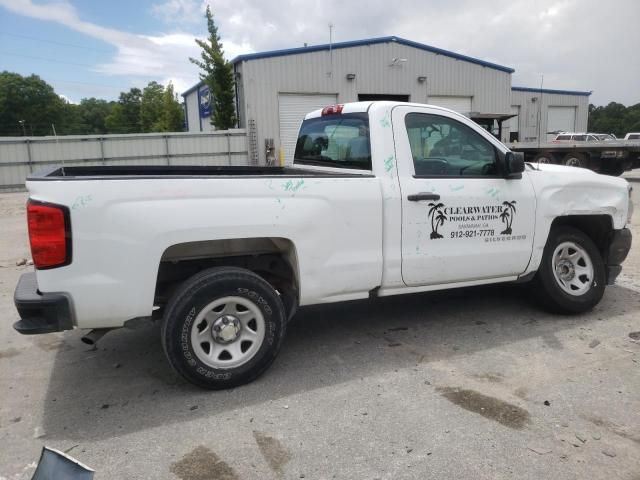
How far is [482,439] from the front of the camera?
291 cm

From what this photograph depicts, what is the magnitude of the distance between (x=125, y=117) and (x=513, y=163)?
97.1m

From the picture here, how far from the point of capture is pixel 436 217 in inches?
160

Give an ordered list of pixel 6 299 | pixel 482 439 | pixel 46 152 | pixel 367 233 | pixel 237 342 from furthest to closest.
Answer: pixel 46 152
pixel 6 299
pixel 367 233
pixel 237 342
pixel 482 439

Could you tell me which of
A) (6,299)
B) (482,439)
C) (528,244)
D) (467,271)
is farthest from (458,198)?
(6,299)

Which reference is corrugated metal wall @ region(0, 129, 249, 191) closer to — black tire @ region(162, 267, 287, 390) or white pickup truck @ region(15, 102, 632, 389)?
white pickup truck @ region(15, 102, 632, 389)

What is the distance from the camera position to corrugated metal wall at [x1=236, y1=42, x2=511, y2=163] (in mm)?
23781

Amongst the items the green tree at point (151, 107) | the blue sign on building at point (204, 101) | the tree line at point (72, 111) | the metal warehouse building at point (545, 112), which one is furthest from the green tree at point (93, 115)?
the metal warehouse building at point (545, 112)

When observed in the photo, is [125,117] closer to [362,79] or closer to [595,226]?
[362,79]

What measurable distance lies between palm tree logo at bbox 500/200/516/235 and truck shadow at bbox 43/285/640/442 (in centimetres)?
93

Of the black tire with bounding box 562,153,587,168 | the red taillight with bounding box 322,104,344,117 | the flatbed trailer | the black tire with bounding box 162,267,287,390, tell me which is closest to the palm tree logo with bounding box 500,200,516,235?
the red taillight with bounding box 322,104,344,117

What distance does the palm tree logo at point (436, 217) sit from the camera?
13.3 feet

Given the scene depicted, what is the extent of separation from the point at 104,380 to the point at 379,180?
2517 millimetres

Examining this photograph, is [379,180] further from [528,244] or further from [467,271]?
[528,244]

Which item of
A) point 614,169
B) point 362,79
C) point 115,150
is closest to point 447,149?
point 614,169
